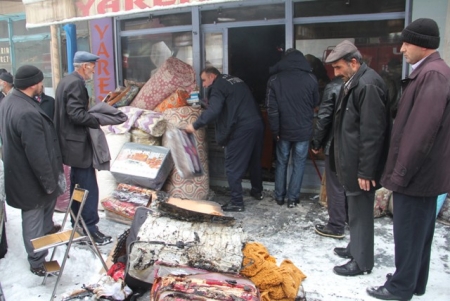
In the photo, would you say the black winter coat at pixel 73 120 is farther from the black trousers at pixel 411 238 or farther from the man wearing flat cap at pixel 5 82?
the black trousers at pixel 411 238

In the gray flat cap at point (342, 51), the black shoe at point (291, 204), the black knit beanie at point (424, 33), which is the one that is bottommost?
the black shoe at point (291, 204)

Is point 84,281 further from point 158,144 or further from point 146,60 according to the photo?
point 146,60

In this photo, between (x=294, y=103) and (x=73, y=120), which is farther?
(x=294, y=103)

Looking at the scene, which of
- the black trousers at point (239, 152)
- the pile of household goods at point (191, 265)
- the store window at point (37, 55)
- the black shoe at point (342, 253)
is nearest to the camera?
the pile of household goods at point (191, 265)

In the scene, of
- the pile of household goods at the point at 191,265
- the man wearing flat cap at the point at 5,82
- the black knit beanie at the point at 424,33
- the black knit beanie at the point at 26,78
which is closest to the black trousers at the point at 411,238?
the pile of household goods at the point at 191,265

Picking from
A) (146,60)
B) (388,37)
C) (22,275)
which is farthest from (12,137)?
(388,37)

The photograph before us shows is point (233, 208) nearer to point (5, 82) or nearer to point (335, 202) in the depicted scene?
point (335, 202)

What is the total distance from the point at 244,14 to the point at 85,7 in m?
2.08

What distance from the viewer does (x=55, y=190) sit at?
12.6 feet

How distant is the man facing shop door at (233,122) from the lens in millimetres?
5293

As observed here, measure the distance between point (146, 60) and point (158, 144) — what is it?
1826 millimetres

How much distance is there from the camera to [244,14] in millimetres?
5988

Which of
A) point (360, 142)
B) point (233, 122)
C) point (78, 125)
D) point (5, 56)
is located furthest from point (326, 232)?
point (5, 56)

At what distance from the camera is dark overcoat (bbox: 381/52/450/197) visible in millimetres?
2893
